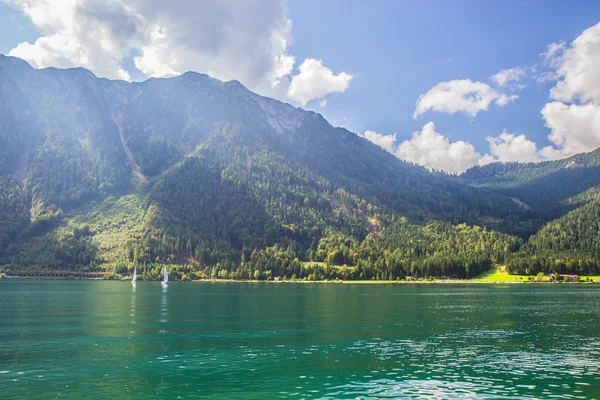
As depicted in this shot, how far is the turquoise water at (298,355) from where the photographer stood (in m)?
41.0

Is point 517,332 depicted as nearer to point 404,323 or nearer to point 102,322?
point 404,323

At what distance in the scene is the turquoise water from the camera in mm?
41000

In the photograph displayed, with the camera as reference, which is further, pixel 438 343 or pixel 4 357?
pixel 438 343

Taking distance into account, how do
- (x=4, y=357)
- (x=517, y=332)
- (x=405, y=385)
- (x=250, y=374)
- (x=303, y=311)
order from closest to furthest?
(x=405, y=385)
(x=250, y=374)
(x=4, y=357)
(x=517, y=332)
(x=303, y=311)

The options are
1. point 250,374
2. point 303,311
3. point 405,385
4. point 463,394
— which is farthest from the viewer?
point 303,311

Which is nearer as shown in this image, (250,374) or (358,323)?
(250,374)

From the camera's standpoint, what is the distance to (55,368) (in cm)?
4884

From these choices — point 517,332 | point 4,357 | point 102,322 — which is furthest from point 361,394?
point 102,322

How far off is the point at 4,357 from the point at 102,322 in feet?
111

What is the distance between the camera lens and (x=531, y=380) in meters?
44.0

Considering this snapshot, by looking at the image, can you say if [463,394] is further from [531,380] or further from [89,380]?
[89,380]

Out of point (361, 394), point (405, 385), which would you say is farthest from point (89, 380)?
point (405, 385)

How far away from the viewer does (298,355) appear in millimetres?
56281

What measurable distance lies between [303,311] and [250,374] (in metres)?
64.7
